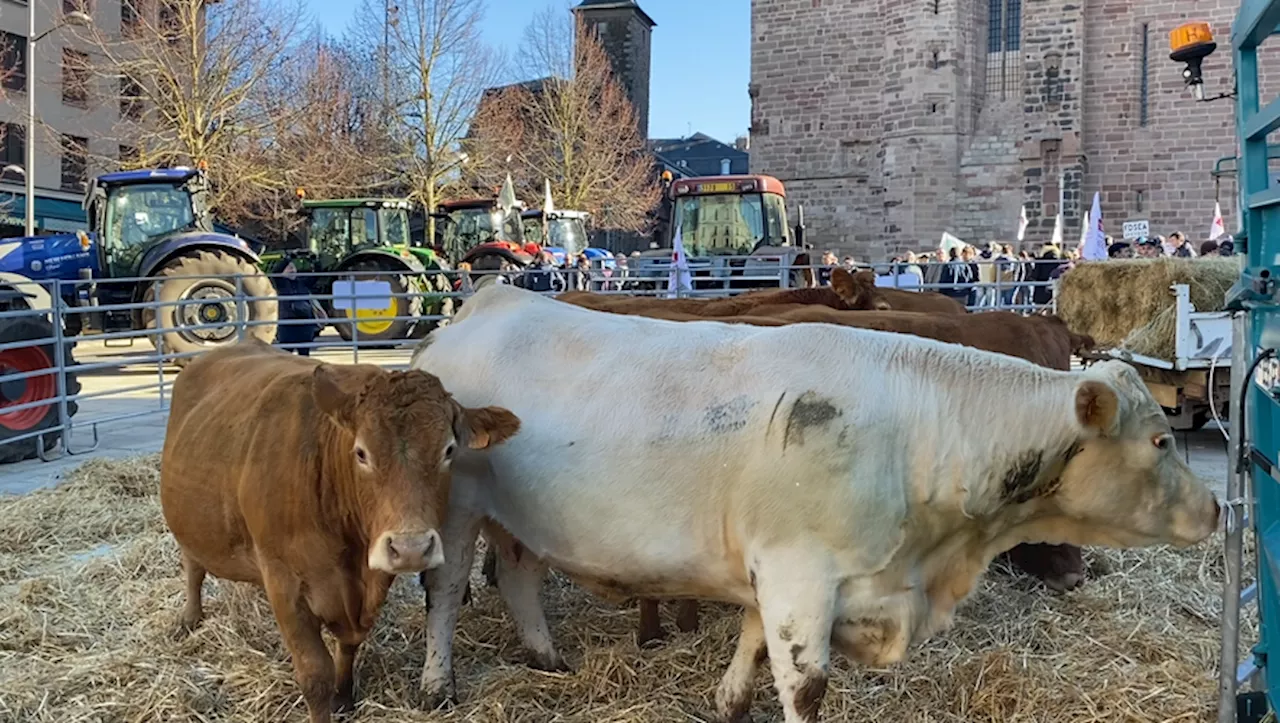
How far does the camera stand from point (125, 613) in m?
4.54

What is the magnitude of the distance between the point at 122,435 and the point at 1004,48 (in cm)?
2437

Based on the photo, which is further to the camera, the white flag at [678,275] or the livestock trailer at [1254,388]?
the white flag at [678,275]

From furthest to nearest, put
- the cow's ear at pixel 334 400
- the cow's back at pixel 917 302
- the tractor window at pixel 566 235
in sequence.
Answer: the tractor window at pixel 566 235
the cow's back at pixel 917 302
the cow's ear at pixel 334 400

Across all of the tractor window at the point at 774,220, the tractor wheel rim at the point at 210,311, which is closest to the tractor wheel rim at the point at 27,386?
the tractor wheel rim at the point at 210,311

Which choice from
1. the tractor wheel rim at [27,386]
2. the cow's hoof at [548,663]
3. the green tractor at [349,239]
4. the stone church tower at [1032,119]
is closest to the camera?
the cow's hoof at [548,663]

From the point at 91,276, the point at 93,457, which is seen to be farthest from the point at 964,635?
the point at 91,276

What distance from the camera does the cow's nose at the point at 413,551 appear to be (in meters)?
2.79

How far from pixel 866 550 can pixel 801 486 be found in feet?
0.82

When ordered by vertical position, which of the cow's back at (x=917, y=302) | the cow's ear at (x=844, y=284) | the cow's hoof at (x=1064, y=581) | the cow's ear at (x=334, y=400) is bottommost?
the cow's hoof at (x=1064, y=581)

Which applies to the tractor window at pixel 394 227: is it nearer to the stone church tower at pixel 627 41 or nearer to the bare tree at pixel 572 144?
the bare tree at pixel 572 144

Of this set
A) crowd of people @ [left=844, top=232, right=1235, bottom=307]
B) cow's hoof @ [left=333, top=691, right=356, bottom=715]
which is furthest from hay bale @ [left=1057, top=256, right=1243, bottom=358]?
cow's hoof @ [left=333, top=691, right=356, bottom=715]

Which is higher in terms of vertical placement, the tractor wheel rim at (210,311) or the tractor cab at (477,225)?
the tractor cab at (477,225)

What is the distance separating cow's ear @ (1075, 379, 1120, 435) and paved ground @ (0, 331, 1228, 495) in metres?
4.41

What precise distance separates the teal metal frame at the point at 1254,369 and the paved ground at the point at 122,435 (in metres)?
4.00
